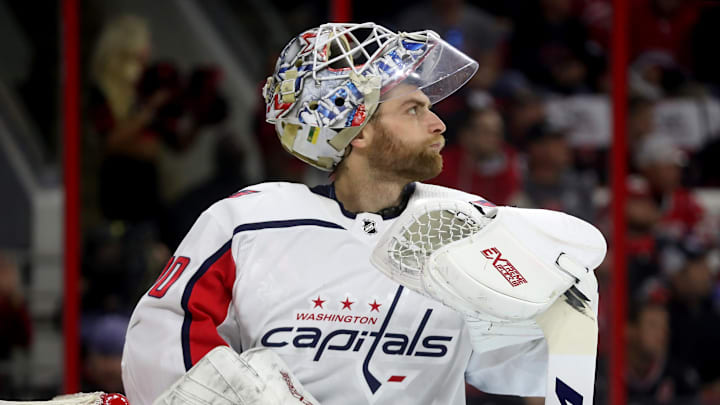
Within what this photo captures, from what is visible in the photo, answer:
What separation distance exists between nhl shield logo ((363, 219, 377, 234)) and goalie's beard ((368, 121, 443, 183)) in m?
0.10

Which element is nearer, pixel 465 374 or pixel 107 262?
pixel 465 374

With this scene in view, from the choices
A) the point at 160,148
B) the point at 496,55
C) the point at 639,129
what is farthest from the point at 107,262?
the point at 639,129

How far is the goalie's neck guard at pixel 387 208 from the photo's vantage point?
186 cm

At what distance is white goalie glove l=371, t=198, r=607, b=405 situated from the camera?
5.11 ft

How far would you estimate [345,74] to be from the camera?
180 cm

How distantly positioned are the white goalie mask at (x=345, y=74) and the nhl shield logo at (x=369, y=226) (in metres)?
0.14

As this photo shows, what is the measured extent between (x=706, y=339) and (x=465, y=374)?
2.47 meters

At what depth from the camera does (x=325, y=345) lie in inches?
69.6

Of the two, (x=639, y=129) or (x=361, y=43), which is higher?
(x=361, y=43)

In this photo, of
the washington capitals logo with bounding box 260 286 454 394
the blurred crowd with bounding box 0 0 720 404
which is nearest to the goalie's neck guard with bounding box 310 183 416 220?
the washington capitals logo with bounding box 260 286 454 394

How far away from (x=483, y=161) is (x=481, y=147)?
0.18 ft

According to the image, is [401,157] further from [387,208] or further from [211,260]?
[211,260]

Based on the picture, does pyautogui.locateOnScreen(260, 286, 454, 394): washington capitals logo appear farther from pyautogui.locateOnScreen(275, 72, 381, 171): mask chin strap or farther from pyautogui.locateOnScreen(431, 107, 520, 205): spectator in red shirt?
pyautogui.locateOnScreen(431, 107, 520, 205): spectator in red shirt

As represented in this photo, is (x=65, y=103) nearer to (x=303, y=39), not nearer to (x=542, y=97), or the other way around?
(x=542, y=97)
